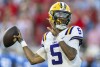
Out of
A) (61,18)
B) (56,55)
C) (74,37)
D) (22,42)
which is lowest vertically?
(56,55)

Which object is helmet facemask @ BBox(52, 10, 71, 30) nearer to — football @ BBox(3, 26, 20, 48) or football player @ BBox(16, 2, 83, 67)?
football player @ BBox(16, 2, 83, 67)

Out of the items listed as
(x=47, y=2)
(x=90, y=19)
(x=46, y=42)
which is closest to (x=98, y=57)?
(x=90, y=19)

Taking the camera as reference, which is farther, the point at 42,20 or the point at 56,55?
the point at 42,20

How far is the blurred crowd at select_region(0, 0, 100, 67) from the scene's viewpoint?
39.9 ft

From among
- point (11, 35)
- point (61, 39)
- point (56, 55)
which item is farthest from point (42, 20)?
point (61, 39)

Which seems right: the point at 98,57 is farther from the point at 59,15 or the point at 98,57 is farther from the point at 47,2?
the point at 59,15

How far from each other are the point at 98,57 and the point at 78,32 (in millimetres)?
5114

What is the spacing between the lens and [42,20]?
1288 cm

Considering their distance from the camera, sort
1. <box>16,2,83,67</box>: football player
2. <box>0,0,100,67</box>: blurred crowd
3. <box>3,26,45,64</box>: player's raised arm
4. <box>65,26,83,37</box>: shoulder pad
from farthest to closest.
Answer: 1. <box>0,0,100,67</box>: blurred crowd
2. <box>3,26,45,64</box>: player's raised arm
3. <box>65,26,83,37</box>: shoulder pad
4. <box>16,2,83,67</box>: football player

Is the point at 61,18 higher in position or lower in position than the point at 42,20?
higher

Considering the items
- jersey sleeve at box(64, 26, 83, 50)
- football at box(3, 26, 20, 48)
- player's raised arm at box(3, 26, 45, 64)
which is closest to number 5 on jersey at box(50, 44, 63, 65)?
jersey sleeve at box(64, 26, 83, 50)

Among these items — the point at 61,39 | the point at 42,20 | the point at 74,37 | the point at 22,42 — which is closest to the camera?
the point at 61,39

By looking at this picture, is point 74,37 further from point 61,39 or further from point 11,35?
point 11,35

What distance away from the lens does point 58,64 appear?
6.80 m
